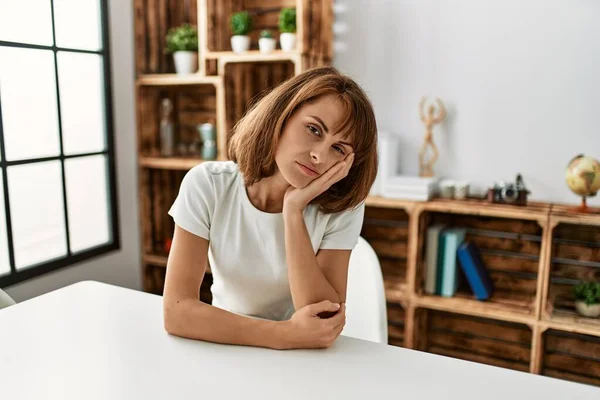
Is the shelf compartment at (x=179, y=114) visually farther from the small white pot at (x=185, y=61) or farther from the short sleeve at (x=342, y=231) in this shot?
the short sleeve at (x=342, y=231)

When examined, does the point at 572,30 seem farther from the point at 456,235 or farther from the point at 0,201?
the point at 0,201

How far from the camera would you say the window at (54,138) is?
2127 mm

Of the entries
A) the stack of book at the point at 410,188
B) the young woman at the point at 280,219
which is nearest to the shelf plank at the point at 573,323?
the stack of book at the point at 410,188

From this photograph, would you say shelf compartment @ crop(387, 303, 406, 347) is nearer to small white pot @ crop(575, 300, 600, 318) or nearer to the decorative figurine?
the decorative figurine

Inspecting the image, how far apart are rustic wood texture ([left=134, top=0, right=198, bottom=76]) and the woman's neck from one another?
1569 mm

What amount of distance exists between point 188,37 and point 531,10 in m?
1.52

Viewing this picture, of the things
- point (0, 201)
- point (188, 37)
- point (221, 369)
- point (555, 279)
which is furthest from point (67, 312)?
point (555, 279)

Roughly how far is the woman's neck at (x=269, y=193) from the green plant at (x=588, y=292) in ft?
4.36

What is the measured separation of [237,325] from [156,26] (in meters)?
2.06

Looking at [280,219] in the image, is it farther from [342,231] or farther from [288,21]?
[288,21]

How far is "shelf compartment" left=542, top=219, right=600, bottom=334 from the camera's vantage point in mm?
2193

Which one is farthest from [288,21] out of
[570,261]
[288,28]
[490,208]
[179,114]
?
[570,261]

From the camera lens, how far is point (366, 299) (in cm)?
150

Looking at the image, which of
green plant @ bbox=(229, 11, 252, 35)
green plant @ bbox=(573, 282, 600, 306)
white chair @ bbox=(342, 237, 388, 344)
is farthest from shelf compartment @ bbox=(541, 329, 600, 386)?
green plant @ bbox=(229, 11, 252, 35)
